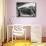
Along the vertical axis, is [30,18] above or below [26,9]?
below

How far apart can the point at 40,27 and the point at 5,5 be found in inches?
42.4

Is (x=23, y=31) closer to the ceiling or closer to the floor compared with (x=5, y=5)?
closer to the floor

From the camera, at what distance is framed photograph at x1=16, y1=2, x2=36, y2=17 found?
10.7 feet

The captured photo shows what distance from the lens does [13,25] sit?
122 inches

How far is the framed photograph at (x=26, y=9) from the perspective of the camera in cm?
325

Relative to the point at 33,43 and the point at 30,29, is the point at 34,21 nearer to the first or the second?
the point at 30,29

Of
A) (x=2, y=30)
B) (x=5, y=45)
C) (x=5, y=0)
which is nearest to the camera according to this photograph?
(x=5, y=45)

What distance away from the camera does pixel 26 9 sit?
3.26 metres

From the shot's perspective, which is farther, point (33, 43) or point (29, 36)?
point (29, 36)

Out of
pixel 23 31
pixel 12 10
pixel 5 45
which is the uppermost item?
pixel 12 10

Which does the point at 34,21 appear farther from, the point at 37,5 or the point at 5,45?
the point at 5,45

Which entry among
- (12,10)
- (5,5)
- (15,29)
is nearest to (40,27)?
(15,29)

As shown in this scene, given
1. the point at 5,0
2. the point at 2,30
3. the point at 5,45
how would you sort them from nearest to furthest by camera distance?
the point at 5,45 → the point at 2,30 → the point at 5,0

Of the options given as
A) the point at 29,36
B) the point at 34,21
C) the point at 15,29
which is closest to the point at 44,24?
the point at 34,21
